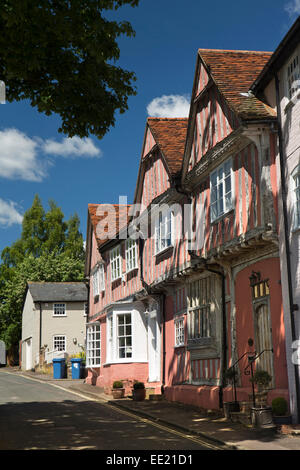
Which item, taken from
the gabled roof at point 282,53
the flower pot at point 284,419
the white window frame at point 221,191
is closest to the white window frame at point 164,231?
the white window frame at point 221,191

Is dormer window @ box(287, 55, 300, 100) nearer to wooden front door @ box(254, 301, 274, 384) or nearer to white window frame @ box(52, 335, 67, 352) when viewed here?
wooden front door @ box(254, 301, 274, 384)

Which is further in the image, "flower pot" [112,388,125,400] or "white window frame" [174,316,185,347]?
"flower pot" [112,388,125,400]

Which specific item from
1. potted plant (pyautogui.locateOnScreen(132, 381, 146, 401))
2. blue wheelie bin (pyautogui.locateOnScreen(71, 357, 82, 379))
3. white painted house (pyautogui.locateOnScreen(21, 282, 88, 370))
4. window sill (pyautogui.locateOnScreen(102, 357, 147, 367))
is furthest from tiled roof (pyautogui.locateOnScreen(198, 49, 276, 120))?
white painted house (pyautogui.locateOnScreen(21, 282, 88, 370))

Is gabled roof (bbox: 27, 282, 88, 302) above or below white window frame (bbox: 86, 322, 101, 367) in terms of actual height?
above

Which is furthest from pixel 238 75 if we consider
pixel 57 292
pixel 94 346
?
pixel 57 292

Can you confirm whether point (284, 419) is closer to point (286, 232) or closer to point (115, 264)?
point (286, 232)

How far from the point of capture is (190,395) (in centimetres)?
1695

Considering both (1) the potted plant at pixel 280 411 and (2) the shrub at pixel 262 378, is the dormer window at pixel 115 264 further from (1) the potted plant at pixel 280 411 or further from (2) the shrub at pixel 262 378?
(1) the potted plant at pixel 280 411

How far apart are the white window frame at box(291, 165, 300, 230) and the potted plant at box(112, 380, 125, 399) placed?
11667mm

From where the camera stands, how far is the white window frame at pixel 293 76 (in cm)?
1220

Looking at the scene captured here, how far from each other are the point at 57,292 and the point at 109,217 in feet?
67.2

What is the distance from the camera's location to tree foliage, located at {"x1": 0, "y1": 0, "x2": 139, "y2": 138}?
10.0 meters
